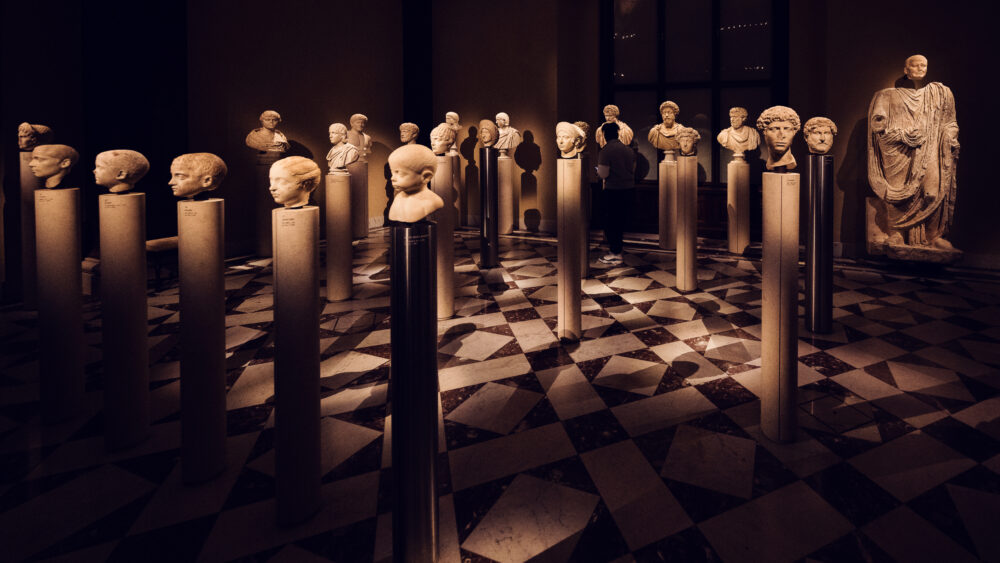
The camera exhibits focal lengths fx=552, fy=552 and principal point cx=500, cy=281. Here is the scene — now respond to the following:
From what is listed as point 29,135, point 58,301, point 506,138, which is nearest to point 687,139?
point 506,138

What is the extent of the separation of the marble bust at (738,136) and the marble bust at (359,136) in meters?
5.13

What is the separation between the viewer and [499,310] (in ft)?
15.6

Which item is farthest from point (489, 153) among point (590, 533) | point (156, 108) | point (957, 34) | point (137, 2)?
point (957, 34)

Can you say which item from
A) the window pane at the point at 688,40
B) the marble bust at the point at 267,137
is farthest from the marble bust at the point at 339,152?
the window pane at the point at 688,40

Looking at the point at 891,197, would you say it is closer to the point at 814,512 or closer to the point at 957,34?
the point at 957,34

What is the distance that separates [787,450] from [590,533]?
111 cm

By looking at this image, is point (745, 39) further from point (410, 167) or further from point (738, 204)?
point (410, 167)

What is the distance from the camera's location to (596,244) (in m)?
8.42

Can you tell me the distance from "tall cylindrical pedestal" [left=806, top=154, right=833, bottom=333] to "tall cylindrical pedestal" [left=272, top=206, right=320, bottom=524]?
11.7ft

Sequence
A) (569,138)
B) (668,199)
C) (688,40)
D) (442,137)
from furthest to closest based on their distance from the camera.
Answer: (688,40) < (668,199) < (442,137) < (569,138)

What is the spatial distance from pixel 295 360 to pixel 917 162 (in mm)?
6701

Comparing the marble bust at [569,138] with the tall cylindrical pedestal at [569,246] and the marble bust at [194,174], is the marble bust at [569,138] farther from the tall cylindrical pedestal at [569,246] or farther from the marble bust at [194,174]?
the marble bust at [194,174]

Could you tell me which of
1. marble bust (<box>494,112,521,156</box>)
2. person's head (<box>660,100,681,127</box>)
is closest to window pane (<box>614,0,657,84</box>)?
person's head (<box>660,100,681,127</box>)

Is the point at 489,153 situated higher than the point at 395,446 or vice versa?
the point at 489,153
